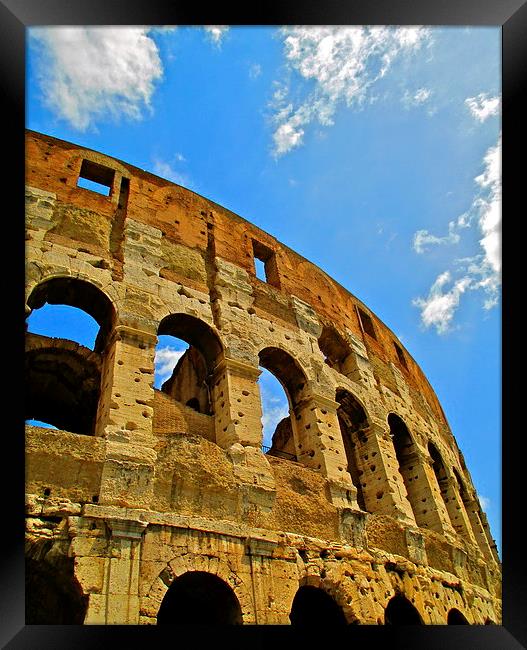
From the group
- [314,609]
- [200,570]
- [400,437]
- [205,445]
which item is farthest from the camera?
[400,437]

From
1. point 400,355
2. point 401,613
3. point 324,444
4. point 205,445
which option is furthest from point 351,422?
point 400,355

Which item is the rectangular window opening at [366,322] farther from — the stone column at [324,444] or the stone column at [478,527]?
the stone column at [478,527]

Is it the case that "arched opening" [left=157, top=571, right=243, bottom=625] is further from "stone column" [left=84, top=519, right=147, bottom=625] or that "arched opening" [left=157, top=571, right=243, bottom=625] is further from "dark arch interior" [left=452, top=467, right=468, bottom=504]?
"dark arch interior" [left=452, top=467, right=468, bottom=504]

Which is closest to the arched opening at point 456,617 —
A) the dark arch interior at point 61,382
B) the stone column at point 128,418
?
the stone column at point 128,418

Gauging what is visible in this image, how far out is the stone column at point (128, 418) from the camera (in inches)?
281

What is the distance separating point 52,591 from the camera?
24.7ft

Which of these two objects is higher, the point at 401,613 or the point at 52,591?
the point at 52,591

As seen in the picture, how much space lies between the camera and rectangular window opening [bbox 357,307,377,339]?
49.3 feet

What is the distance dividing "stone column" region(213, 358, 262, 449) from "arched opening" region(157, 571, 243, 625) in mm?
2004

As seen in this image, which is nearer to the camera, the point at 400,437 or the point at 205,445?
the point at 205,445

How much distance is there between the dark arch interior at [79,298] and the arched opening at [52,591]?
362 cm
